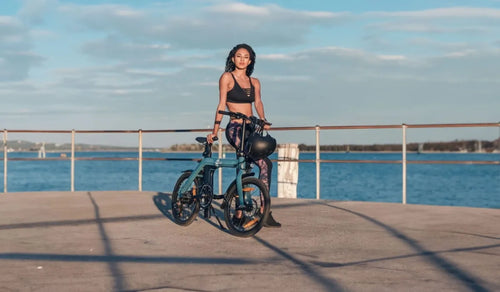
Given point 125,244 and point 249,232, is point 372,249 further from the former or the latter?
point 125,244

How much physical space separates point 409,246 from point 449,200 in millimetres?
40218

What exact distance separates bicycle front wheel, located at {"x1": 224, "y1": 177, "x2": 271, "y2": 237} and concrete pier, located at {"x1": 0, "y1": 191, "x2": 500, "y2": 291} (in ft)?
0.51

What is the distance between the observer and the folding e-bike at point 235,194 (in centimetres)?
608

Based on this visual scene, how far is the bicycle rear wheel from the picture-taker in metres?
6.74

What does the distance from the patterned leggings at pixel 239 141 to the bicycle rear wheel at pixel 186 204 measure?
2.02 feet

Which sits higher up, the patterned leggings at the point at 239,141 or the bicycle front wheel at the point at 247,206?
the patterned leggings at the point at 239,141

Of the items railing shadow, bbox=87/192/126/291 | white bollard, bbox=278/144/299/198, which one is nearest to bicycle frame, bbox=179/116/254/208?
railing shadow, bbox=87/192/126/291

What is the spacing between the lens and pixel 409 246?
5.46 metres

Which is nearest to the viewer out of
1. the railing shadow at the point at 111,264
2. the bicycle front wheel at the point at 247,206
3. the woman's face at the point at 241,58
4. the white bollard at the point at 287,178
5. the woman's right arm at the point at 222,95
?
the railing shadow at the point at 111,264

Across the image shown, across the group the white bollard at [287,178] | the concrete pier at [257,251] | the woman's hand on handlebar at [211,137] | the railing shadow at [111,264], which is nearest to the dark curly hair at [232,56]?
the woman's hand on handlebar at [211,137]

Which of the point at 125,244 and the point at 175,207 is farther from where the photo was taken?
the point at 175,207

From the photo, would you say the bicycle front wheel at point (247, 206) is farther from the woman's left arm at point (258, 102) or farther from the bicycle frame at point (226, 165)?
the woman's left arm at point (258, 102)

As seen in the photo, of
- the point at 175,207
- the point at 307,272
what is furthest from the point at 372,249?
the point at 175,207

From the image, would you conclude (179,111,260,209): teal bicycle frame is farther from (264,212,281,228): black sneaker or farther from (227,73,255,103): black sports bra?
(264,212,281,228): black sneaker
